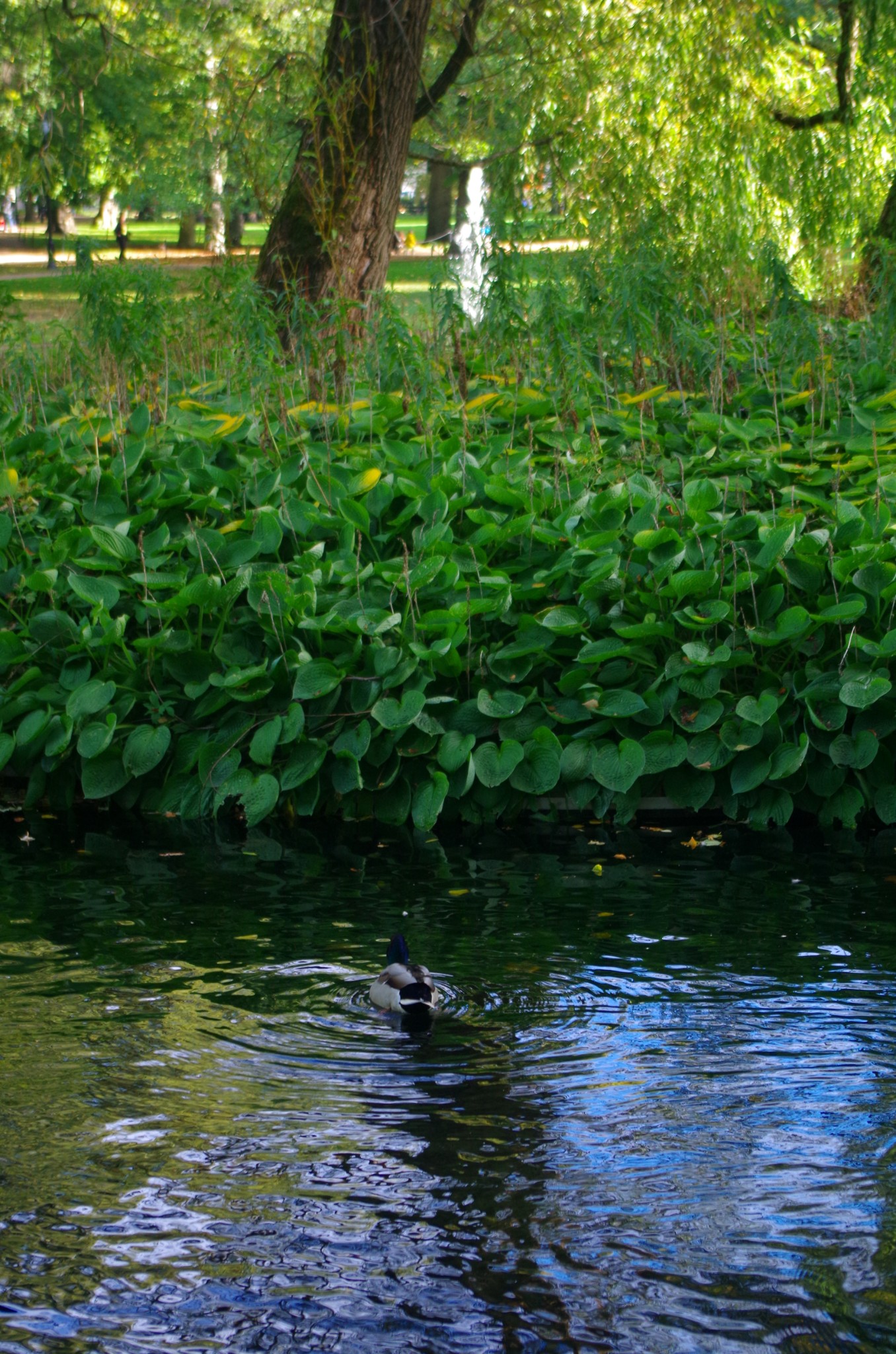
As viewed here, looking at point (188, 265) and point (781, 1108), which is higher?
point (188, 265)

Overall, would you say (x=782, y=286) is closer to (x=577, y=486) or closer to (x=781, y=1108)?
(x=577, y=486)

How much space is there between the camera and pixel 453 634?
531 cm

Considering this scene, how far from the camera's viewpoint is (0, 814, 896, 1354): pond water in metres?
2.37

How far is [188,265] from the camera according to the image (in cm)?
2512

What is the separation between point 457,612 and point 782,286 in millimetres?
4353

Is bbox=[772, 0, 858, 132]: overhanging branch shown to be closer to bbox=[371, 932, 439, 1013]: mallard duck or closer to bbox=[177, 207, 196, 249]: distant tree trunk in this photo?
bbox=[371, 932, 439, 1013]: mallard duck

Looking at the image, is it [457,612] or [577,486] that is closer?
[457,612]

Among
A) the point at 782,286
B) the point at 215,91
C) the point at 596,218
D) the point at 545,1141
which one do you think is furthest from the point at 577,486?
the point at 215,91

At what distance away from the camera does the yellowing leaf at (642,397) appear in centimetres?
707

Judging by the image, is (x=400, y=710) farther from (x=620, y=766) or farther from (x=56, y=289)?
(x=56, y=289)

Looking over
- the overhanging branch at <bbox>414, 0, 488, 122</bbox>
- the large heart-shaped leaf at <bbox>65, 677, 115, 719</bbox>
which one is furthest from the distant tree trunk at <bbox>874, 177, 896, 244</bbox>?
the large heart-shaped leaf at <bbox>65, 677, 115, 719</bbox>

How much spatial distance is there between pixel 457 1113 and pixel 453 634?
2.57 m

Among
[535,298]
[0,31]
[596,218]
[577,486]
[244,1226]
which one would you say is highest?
[0,31]

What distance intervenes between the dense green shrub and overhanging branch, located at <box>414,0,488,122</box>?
5.51 m
